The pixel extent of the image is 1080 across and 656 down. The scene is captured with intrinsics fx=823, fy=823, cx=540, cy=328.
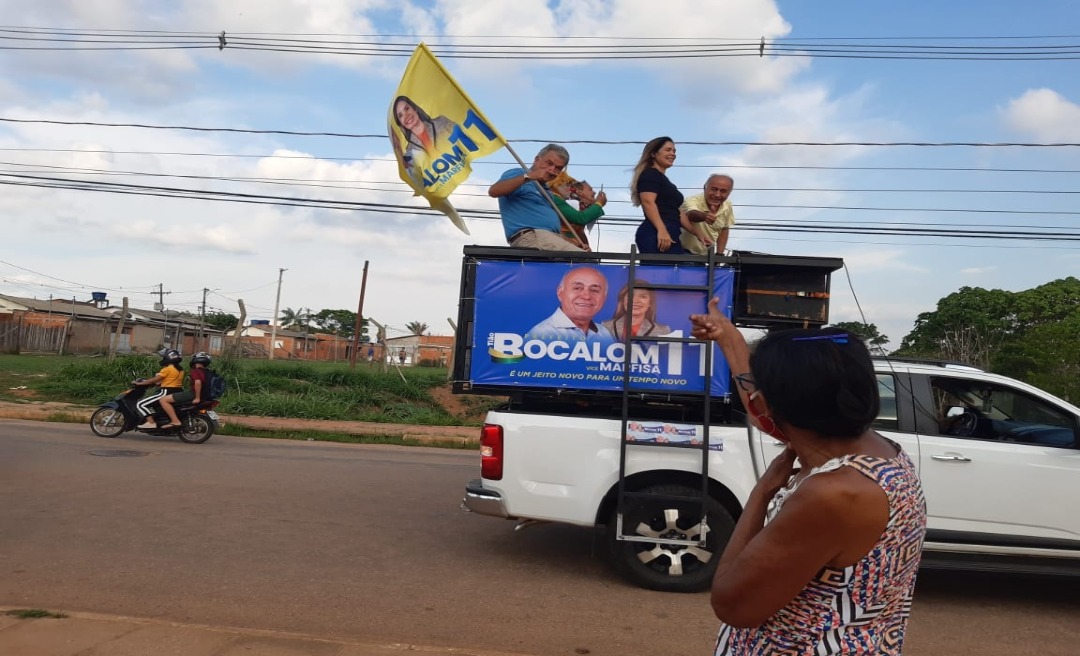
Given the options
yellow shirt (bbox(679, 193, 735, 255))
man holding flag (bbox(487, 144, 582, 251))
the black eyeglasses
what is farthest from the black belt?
the black eyeglasses

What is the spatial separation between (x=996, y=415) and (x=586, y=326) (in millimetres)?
3088

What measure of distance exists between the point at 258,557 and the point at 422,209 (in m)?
13.6

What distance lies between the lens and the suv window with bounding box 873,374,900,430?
5.85m

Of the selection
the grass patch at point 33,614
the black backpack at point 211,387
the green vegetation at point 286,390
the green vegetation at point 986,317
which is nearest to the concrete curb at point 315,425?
the green vegetation at point 286,390

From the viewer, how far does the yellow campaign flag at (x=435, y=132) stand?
616cm

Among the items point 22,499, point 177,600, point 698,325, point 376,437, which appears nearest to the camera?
point 698,325

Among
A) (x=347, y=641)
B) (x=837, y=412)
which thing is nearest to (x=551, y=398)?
(x=347, y=641)

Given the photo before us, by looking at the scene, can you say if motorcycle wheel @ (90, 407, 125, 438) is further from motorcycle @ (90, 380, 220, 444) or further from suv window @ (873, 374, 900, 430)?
suv window @ (873, 374, 900, 430)

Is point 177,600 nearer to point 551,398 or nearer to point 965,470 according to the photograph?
point 551,398

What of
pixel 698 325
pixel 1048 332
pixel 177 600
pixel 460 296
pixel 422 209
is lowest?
pixel 177 600

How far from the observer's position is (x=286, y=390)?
20422 mm

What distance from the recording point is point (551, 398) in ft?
20.7

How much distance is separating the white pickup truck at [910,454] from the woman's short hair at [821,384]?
4.00m

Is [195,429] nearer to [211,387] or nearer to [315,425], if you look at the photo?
[211,387]
